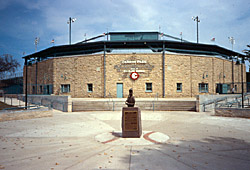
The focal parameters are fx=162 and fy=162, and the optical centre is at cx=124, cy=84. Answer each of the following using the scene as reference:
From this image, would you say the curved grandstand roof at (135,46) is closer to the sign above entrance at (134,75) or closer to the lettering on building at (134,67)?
the lettering on building at (134,67)

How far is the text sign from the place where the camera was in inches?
263

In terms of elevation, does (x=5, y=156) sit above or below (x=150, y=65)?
below

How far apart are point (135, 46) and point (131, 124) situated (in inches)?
842

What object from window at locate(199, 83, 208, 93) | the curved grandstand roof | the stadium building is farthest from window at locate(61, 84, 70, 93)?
window at locate(199, 83, 208, 93)

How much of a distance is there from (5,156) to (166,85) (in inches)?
839

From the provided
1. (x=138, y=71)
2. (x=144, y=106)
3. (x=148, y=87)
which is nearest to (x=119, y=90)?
(x=138, y=71)

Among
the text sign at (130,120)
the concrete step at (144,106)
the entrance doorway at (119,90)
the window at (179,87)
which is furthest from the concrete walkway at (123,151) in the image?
the window at (179,87)

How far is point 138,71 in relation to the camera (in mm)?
23609

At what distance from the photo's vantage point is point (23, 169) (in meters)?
3.86

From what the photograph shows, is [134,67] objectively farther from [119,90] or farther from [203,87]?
[203,87]

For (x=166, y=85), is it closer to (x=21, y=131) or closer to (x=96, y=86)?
(x=96, y=86)

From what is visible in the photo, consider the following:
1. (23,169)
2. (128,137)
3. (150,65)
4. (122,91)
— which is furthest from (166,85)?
(23,169)

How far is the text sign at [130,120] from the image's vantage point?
668cm

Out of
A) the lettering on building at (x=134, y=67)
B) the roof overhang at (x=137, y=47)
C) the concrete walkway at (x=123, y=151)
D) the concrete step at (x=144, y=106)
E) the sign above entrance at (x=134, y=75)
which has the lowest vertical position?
the concrete walkway at (x=123, y=151)
